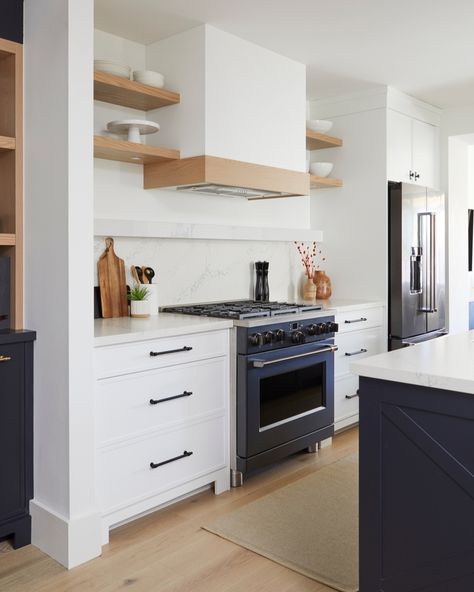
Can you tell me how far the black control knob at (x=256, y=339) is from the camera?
125 inches

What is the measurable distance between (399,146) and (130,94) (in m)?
2.34

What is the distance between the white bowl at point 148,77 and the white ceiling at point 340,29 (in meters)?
0.26

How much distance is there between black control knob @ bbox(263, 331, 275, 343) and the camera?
324 centimetres

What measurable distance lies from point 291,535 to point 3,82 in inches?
94.6

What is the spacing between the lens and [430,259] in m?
4.82

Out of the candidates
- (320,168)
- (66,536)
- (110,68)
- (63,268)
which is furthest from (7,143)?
(320,168)

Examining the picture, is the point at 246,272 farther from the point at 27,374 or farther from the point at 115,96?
the point at 27,374

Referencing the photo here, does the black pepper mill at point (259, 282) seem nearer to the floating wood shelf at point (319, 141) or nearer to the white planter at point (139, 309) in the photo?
the floating wood shelf at point (319, 141)

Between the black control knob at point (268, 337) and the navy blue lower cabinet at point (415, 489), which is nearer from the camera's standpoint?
the navy blue lower cabinet at point (415, 489)

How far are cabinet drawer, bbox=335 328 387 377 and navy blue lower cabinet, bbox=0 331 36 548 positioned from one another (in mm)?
2158

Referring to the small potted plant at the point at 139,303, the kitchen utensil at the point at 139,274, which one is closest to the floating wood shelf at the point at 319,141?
the kitchen utensil at the point at 139,274

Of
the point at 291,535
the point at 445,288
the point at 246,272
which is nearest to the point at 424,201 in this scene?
the point at 445,288

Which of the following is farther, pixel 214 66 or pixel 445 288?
pixel 445 288

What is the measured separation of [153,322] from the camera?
307 centimetres
